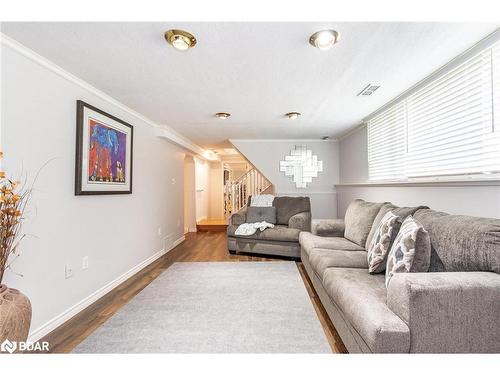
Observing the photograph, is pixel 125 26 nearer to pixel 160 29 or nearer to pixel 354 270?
pixel 160 29

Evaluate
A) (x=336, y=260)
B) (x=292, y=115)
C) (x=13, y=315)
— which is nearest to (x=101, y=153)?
(x=13, y=315)

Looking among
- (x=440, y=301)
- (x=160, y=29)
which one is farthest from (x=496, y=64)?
(x=160, y=29)

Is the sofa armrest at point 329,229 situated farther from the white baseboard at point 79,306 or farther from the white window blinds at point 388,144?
the white baseboard at point 79,306

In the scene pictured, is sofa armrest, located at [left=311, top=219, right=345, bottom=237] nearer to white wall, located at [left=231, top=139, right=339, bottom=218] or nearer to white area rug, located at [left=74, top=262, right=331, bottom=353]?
white area rug, located at [left=74, top=262, right=331, bottom=353]

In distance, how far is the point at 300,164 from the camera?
17.1 ft

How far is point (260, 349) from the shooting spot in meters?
1.63

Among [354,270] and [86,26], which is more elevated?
[86,26]

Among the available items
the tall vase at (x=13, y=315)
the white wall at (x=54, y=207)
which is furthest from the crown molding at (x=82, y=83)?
the tall vase at (x=13, y=315)

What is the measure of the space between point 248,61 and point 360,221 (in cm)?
214

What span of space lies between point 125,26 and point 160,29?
8.1 inches

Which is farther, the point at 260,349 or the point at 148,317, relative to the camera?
the point at 148,317

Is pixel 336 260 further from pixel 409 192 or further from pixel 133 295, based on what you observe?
pixel 133 295
